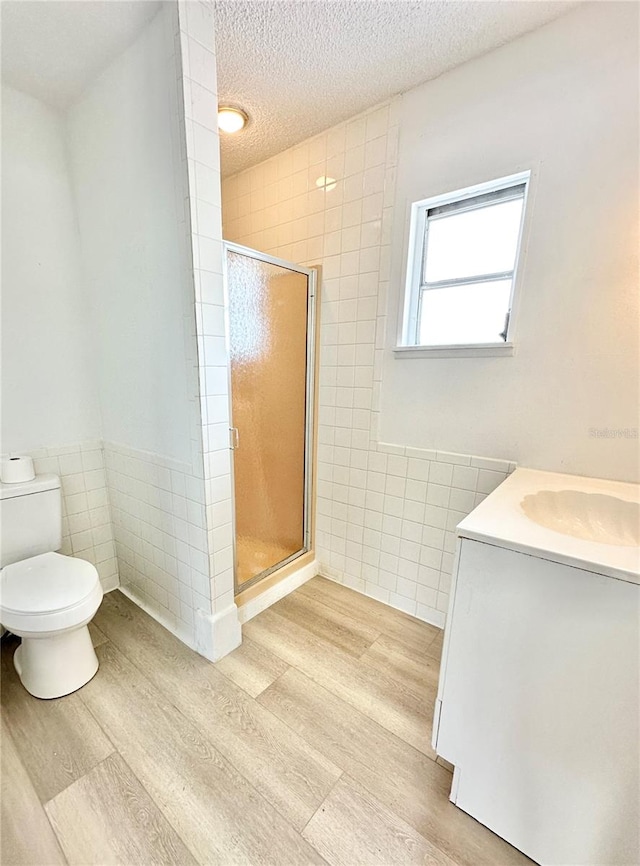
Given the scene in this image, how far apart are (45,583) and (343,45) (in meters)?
2.49

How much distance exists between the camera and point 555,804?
2.89ft

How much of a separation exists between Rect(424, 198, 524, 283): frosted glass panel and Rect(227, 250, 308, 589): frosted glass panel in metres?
0.72

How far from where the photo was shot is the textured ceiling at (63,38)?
1.16 m

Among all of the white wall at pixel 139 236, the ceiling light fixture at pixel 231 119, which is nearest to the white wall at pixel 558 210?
the ceiling light fixture at pixel 231 119

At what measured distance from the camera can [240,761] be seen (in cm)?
116

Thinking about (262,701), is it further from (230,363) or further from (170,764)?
(230,363)

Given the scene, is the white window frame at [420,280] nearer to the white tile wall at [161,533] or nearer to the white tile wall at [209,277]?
the white tile wall at [209,277]

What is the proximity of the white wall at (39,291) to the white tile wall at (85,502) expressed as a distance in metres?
0.08

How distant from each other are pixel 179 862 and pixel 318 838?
1.25 feet

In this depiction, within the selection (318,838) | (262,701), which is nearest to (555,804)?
(318,838)

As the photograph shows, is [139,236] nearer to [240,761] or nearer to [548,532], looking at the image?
[548,532]

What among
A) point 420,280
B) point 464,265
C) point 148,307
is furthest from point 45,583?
point 464,265

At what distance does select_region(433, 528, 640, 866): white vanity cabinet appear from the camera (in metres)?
0.77

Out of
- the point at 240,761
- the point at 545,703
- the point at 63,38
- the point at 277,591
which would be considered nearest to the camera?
the point at 545,703
